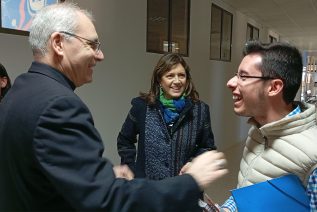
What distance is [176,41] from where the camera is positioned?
14.7 ft

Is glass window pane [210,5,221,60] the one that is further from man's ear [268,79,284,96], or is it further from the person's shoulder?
man's ear [268,79,284,96]

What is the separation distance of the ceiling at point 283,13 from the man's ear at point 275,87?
5008mm

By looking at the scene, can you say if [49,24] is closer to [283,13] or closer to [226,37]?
[226,37]

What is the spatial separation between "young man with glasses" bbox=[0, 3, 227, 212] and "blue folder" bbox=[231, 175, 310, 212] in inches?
9.3

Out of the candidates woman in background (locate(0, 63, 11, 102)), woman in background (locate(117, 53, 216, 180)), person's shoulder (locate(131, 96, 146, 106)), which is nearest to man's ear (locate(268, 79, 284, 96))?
woman in background (locate(117, 53, 216, 180))

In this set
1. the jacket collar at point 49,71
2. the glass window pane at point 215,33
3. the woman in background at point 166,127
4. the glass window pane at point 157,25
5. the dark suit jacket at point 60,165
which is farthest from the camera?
the glass window pane at point 215,33

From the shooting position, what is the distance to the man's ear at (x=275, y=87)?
116 cm

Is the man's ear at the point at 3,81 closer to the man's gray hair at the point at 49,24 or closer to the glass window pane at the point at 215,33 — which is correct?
the man's gray hair at the point at 49,24

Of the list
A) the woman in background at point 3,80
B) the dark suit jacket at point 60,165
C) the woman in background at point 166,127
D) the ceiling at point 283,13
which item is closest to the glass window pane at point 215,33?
the ceiling at point 283,13

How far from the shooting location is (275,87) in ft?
3.84

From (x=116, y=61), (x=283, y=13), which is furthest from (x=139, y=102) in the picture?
(x=283, y=13)

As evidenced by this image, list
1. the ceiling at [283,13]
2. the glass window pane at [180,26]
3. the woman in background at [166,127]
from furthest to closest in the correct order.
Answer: the ceiling at [283,13], the glass window pane at [180,26], the woman in background at [166,127]

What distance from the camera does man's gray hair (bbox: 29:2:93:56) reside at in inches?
39.1

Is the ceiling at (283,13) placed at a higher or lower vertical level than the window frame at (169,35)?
higher
